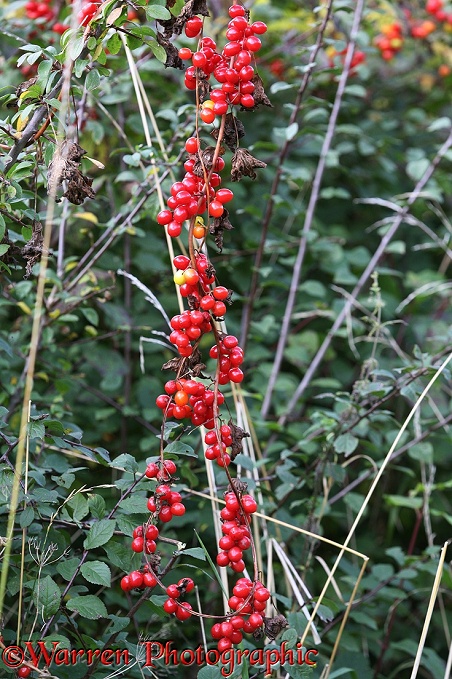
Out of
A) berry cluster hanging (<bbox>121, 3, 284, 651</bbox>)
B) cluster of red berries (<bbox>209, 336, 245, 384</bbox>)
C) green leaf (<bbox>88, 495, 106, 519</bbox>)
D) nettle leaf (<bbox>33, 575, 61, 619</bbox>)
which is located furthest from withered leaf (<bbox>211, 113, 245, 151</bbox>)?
nettle leaf (<bbox>33, 575, 61, 619</bbox>)

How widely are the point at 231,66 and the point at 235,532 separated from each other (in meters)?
0.58

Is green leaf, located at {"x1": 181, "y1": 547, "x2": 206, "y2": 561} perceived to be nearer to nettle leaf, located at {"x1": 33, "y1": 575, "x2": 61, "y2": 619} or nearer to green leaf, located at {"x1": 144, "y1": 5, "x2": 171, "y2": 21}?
nettle leaf, located at {"x1": 33, "y1": 575, "x2": 61, "y2": 619}

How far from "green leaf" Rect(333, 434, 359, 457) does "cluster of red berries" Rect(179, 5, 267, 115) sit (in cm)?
63

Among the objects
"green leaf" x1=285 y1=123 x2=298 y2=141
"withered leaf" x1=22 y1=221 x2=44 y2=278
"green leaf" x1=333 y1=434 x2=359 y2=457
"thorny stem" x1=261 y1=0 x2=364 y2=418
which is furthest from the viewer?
"thorny stem" x1=261 y1=0 x2=364 y2=418

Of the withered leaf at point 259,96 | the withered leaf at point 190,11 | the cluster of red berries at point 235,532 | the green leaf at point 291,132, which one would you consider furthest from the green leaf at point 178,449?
the green leaf at point 291,132

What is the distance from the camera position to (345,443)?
4.13 feet

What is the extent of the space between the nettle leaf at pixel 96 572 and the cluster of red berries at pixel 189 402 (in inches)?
9.3

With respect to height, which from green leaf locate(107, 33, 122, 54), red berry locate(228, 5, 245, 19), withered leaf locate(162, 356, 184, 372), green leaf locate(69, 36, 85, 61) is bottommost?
withered leaf locate(162, 356, 184, 372)

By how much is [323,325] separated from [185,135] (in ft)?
3.00

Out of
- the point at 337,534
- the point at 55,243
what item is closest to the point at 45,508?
the point at 55,243

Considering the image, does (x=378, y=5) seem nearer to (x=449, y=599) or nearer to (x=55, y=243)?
(x=55, y=243)

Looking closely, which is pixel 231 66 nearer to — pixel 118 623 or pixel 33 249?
pixel 33 249

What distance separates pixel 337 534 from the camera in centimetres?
201

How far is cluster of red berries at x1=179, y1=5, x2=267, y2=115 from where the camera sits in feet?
2.87
